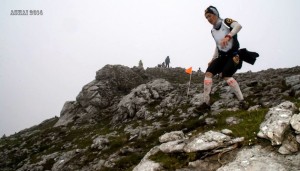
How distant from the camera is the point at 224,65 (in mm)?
10852

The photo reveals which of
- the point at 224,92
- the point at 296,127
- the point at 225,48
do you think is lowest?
the point at 224,92

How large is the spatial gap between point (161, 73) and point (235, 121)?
51.3 m

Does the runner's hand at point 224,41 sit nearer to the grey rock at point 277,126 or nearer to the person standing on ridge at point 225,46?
the person standing on ridge at point 225,46

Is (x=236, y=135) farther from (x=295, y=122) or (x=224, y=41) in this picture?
(x=224, y=41)

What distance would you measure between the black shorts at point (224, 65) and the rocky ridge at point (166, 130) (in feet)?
5.96

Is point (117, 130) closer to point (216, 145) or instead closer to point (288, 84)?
point (288, 84)

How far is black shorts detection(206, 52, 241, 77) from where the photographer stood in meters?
10.4

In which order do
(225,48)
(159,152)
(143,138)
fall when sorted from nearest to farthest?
(159,152), (225,48), (143,138)

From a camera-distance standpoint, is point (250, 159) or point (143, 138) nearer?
point (250, 159)

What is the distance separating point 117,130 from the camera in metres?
26.0

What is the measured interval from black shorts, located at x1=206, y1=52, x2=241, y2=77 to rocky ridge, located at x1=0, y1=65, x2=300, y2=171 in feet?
5.96

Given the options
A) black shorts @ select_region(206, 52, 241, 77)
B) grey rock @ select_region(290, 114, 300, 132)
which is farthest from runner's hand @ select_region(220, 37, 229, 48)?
grey rock @ select_region(290, 114, 300, 132)

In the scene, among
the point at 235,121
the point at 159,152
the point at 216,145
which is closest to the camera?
the point at 216,145

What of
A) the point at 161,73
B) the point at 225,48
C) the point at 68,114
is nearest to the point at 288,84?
the point at 225,48
